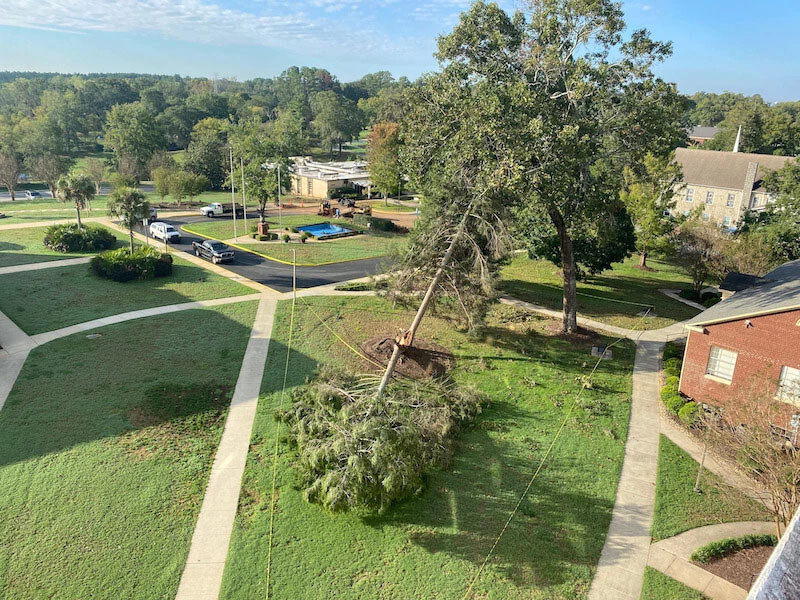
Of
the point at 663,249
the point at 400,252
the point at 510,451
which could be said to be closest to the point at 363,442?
the point at 510,451

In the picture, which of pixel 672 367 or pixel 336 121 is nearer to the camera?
pixel 672 367

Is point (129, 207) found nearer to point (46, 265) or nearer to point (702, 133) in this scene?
point (46, 265)

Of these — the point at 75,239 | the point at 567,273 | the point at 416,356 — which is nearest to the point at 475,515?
the point at 416,356

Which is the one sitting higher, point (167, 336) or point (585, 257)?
point (585, 257)

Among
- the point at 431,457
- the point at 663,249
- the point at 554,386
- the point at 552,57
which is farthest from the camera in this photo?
the point at 663,249

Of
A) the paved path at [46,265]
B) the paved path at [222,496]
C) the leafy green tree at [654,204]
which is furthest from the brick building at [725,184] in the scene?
Answer: the paved path at [46,265]

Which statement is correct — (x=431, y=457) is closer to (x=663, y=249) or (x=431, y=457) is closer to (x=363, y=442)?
(x=363, y=442)
